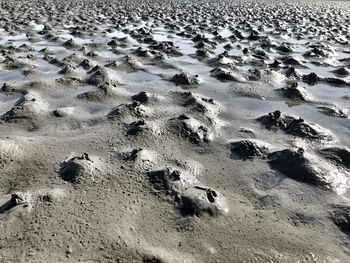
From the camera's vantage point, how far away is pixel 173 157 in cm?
581

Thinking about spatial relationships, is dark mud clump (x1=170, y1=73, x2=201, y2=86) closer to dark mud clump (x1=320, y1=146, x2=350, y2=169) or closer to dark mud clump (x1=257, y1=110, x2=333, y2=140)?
dark mud clump (x1=257, y1=110, x2=333, y2=140)

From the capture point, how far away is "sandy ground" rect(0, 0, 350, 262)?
13.6 feet

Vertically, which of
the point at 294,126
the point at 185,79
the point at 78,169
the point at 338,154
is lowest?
the point at 185,79

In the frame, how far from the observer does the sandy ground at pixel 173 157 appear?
414 centimetres

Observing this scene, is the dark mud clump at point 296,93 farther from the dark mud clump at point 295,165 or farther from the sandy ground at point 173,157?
the dark mud clump at point 295,165

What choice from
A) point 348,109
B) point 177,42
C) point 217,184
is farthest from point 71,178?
point 177,42

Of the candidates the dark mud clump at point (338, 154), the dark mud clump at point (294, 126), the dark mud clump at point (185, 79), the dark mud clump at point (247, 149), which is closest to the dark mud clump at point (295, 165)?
the dark mud clump at point (247, 149)

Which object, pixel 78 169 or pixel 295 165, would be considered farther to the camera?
pixel 295 165

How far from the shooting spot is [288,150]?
5.82 m

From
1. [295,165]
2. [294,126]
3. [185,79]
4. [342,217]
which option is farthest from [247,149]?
[185,79]

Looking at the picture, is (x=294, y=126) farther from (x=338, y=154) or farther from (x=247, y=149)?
(x=247, y=149)

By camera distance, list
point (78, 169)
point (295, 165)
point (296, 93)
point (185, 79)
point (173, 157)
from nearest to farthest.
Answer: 1. point (78, 169)
2. point (295, 165)
3. point (173, 157)
4. point (296, 93)
5. point (185, 79)

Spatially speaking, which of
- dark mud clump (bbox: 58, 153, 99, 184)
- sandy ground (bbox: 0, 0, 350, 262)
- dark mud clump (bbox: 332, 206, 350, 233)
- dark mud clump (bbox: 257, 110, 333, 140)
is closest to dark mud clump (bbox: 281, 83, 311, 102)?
sandy ground (bbox: 0, 0, 350, 262)

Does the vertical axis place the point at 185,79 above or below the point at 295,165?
below
